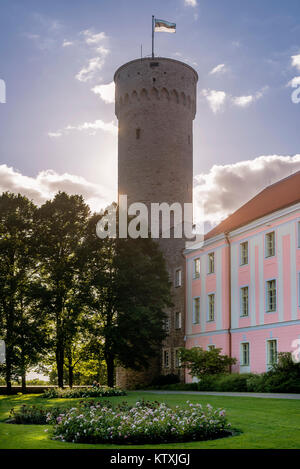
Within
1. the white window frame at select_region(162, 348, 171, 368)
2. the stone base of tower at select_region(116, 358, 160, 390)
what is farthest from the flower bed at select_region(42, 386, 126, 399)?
the stone base of tower at select_region(116, 358, 160, 390)

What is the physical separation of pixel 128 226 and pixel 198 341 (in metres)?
8.77

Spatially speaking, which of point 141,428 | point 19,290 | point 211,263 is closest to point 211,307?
point 211,263

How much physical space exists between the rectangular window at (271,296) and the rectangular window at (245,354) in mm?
3070

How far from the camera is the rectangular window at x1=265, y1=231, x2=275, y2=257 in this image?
30981mm

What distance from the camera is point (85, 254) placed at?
118 ft

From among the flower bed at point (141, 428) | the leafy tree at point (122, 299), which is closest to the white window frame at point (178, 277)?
the leafy tree at point (122, 299)

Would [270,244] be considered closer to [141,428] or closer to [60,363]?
[60,363]

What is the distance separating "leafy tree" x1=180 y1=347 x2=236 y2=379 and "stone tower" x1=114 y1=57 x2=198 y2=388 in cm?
1362

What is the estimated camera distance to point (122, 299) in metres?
36.2

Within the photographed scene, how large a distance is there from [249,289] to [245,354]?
3656mm

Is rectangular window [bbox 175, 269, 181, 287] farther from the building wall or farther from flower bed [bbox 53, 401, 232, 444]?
flower bed [bbox 53, 401, 232, 444]
